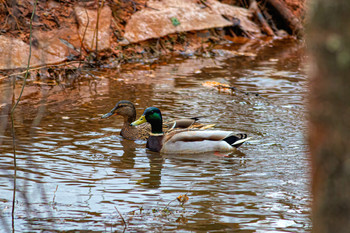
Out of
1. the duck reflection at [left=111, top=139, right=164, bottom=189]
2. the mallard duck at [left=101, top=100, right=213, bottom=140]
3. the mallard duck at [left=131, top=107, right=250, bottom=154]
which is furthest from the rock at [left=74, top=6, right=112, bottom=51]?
the mallard duck at [left=131, top=107, right=250, bottom=154]

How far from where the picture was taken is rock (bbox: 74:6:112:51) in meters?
12.5

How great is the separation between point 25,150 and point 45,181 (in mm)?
1257

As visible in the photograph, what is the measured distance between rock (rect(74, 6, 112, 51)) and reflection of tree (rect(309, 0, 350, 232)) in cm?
1033

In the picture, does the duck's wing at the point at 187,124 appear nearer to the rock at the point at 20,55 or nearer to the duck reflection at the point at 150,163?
the duck reflection at the point at 150,163

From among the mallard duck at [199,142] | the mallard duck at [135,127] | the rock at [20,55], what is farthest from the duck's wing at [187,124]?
the rock at [20,55]

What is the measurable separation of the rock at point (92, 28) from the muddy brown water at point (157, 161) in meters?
1.10

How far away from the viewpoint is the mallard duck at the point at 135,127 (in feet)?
25.3

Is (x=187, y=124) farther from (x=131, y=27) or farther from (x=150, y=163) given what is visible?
(x=131, y=27)

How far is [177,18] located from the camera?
14281mm

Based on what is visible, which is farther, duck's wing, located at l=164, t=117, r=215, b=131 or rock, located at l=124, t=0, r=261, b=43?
rock, located at l=124, t=0, r=261, b=43

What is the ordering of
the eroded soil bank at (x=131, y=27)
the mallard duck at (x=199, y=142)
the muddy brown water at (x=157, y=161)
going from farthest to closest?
the eroded soil bank at (x=131, y=27) → the mallard duck at (x=199, y=142) → the muddy brown water at (x=157, y=161)

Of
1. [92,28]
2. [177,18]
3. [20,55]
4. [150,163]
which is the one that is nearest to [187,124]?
[150,163]

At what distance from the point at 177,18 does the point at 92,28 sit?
2567 mm

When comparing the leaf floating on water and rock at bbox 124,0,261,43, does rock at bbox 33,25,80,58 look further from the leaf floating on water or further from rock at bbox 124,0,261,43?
the leaf floating on water
